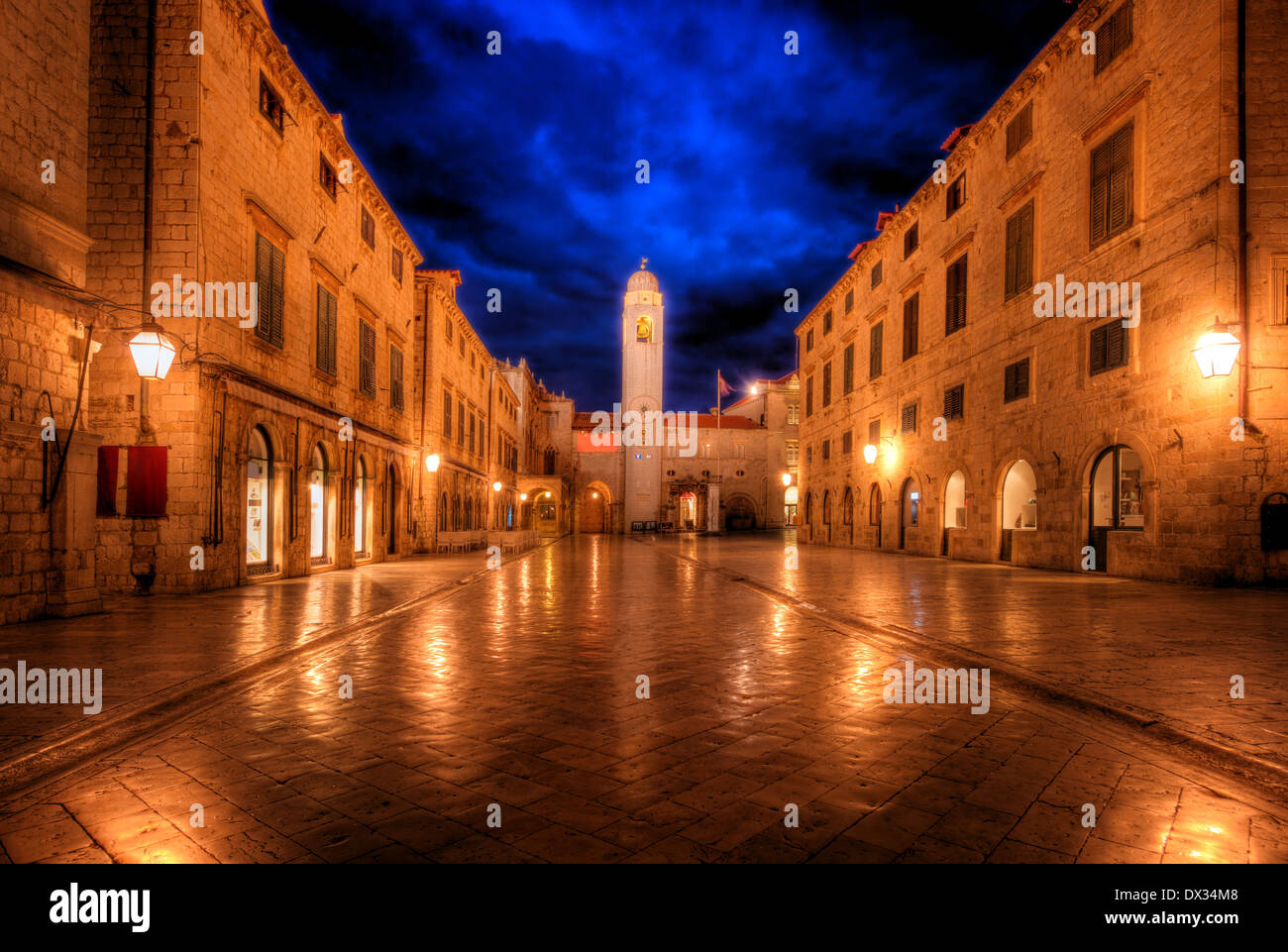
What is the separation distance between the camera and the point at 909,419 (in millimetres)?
23719

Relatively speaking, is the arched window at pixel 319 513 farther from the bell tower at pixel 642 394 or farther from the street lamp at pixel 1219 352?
the bell tower at pixel 642 394

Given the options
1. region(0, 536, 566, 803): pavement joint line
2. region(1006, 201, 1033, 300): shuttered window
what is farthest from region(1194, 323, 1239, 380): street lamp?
region(0, 536, 566, 803): pavement joint line

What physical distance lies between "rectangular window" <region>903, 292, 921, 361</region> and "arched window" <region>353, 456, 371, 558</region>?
60.6 feet

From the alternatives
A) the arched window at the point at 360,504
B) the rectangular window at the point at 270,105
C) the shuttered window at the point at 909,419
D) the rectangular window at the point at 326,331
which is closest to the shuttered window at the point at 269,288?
the rectangular window at the point at 326,331

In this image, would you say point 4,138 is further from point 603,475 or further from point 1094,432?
point 603,475

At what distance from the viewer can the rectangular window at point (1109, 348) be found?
A: 13.5 m

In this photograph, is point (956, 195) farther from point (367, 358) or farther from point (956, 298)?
point (367, 358)

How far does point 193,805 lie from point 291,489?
1241 cm

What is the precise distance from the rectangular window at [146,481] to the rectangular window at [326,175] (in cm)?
917

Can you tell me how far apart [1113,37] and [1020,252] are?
15.5ft

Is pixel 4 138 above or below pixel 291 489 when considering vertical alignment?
above

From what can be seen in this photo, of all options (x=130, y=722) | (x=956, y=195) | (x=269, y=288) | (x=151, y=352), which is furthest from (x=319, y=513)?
(x=956, y=195)
